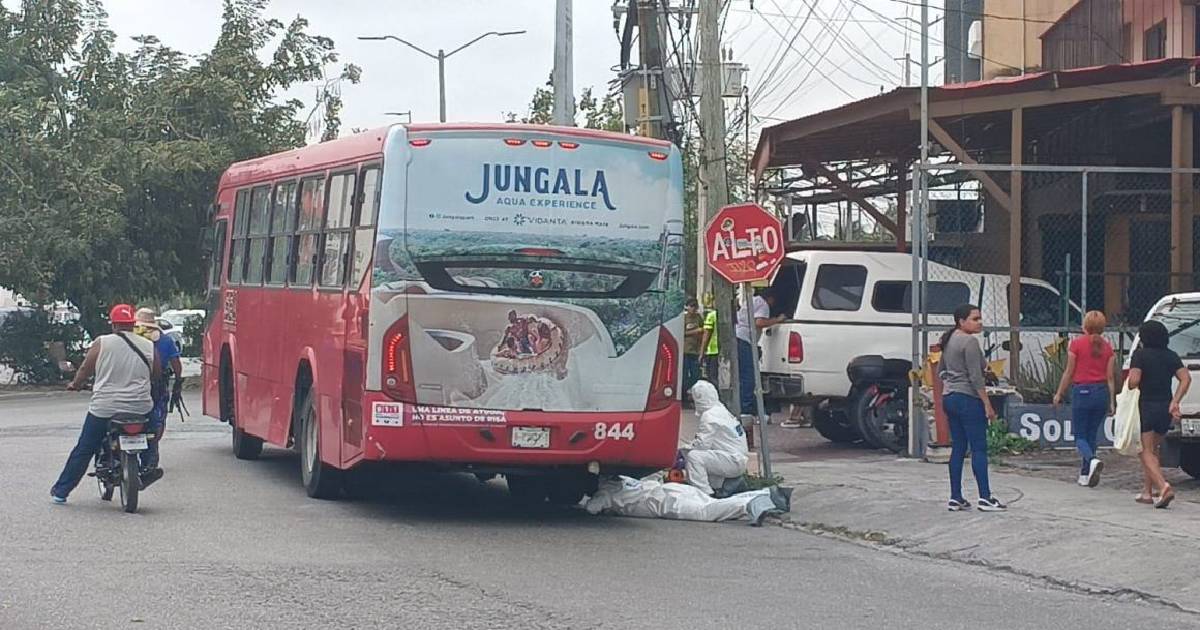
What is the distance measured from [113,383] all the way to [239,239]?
4461 millimetres

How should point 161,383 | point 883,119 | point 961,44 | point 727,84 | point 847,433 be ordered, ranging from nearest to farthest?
point 161,383, point 847,433, point 883,119, point 727,84, point 961,44

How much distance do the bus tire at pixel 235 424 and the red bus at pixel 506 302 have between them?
4.45 m

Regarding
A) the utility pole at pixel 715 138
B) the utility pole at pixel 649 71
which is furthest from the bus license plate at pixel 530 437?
the utility pole at pixel 649 71

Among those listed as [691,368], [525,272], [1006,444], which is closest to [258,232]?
[525,272]

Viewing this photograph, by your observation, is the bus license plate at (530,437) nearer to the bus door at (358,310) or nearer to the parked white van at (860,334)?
the bus door at (358,310)

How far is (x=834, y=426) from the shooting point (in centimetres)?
1958

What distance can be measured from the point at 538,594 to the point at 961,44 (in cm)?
3138

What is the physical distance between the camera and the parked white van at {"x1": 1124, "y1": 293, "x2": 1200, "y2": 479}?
13789mm

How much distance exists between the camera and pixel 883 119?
822 inches

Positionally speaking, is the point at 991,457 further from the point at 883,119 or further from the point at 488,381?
the point at 488,381

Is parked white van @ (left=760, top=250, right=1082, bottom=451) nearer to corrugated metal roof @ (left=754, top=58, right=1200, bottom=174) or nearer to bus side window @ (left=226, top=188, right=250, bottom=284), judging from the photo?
corrugated metal roof @ (left=754, top=58, right=1200, bottom=174)

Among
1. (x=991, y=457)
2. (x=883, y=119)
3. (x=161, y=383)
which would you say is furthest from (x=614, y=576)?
(x=883, y=119)

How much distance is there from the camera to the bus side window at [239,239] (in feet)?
56.2

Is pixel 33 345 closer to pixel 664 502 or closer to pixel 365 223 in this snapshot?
pixel 365 223
